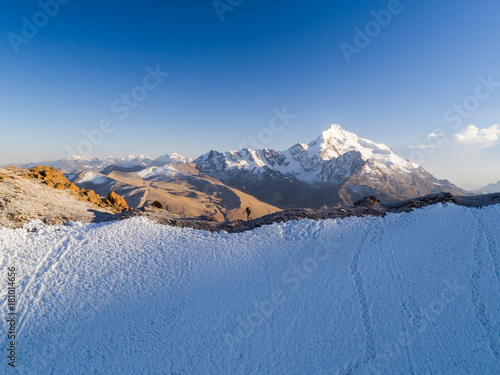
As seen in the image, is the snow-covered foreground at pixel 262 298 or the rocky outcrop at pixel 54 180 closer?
the snow-covered foreground at pixel 262 298

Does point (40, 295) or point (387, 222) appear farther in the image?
point (387, 222)

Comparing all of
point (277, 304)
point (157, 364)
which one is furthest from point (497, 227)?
point (157, 364)

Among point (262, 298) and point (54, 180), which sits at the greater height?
point (54, 180)

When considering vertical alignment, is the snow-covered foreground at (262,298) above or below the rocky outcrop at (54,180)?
below

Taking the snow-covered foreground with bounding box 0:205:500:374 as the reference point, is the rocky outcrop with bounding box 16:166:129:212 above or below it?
above

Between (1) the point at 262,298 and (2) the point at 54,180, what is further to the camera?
(2) the point at 54,180

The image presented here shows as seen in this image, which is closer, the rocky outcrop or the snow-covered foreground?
the snow-covered foreground

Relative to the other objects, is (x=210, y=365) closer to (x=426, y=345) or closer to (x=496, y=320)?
(x=426, y=345)

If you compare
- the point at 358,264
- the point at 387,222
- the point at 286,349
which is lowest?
the point at 286,349
